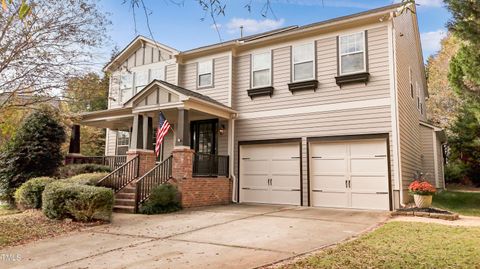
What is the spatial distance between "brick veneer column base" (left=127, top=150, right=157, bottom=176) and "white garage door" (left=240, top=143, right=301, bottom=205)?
3248 millimetres

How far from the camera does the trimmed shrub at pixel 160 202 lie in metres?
10.0

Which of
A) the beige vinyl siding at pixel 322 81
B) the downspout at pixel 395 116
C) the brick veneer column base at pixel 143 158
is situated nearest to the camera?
the downspout at pixel 395 116

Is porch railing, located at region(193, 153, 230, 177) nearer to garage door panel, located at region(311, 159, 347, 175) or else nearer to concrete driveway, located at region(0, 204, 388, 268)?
concrete driveway, located at region(0, 204, 388, 268)

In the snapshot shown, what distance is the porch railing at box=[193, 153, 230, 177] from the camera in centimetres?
1179

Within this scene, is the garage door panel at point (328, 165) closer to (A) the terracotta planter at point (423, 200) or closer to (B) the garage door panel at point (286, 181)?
(B) the garage door panel at point (286, 181)

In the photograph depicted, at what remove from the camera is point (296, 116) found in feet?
39.4

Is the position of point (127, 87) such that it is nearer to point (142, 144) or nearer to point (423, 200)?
point (142, 144)

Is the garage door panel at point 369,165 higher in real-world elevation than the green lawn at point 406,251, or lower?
higher

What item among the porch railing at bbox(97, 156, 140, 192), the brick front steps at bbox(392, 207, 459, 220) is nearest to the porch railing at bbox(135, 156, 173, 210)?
the porch railing at bbox(97, 156, 140, 192)

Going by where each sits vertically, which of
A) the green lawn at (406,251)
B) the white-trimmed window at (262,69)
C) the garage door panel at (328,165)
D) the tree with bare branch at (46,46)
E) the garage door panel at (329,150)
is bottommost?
the green lawn at (406,251)

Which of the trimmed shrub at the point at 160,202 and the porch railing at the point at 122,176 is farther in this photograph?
the porch railing at the point at 122,176

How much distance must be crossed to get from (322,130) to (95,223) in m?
7.20

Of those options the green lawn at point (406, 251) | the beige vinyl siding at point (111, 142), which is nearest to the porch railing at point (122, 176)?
the beige vinyl siding at point (111, 142)

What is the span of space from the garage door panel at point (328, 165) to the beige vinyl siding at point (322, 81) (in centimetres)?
190
